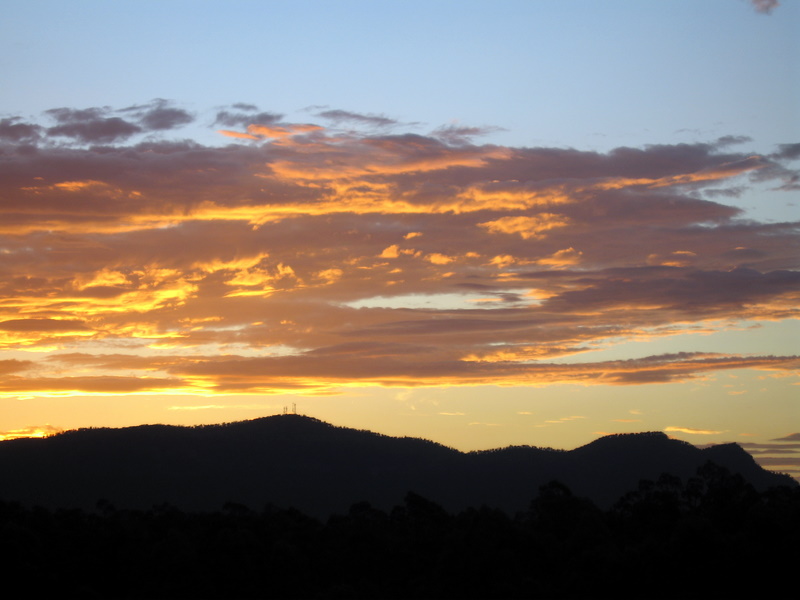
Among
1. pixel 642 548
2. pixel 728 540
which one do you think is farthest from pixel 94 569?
pixel 728 540

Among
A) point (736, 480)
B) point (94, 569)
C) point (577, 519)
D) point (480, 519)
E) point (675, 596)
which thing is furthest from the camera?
point (736, 480)

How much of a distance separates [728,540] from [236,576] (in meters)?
40.5

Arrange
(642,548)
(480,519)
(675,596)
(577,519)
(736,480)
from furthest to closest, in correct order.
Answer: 1. (736,480)
2. (577,519)
3. (480,519)
4. (642,548)
5. (675,596)

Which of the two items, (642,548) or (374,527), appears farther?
(374,527)

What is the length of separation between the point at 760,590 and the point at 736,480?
4632 centimetres

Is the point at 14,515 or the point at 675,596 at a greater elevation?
the point at 14,515

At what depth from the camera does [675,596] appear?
68.9m

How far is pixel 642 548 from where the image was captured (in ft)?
243

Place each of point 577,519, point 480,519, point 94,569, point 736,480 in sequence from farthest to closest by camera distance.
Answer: point 736,480
point 577,519
point 480,519
point 94,569

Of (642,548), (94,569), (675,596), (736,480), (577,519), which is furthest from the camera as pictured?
(736,480)

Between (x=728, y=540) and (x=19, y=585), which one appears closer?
(x=19, y=585)

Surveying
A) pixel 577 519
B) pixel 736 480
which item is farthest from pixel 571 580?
pixel 736 480

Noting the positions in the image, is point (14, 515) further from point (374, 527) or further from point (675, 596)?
point (675, 596)

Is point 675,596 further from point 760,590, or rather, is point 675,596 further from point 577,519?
point 577,519
